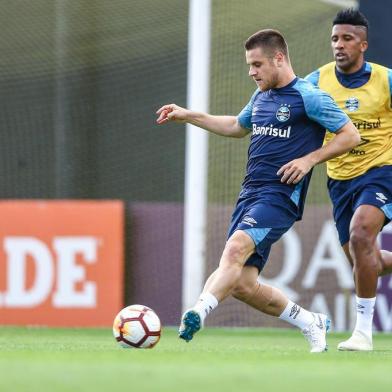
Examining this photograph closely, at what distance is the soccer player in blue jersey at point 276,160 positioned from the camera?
7941mm

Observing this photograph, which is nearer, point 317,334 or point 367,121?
point 317,334

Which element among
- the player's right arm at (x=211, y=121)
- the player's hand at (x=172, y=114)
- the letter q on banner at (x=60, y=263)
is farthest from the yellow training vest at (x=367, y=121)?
the letter q on banner at (x=60, y=263)

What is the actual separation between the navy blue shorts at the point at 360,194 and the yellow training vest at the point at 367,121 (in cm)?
5

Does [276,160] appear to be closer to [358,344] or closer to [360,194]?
[360,194]

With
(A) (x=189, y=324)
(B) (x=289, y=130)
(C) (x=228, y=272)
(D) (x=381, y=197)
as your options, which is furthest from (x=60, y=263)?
(A) (x=189, y=324)

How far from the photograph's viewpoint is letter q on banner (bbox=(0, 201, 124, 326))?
43.6 feet

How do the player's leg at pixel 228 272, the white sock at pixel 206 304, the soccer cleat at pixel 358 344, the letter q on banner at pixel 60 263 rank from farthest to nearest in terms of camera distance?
the letter q on banner at pixel 60 263, the soccer cleat at pixel 358 344, the player's leg at pixel 228 272, the white sock at pixel 206 304

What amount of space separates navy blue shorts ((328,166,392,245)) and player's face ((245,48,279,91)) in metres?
1.09

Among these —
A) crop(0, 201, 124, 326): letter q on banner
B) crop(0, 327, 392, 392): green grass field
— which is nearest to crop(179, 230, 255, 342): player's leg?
crop(0, 327, 392, 392): green grass field

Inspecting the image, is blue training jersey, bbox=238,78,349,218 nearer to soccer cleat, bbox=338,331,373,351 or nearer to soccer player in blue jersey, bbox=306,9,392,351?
soccer player in blue jersey, bbox=306,9,392,351

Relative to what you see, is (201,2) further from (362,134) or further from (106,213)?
(362,134)

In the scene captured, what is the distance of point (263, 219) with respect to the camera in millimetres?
7941

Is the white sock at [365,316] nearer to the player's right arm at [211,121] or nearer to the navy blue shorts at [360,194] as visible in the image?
the navy blue shorts at [360,194]

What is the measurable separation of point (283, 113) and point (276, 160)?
300 millimetres
